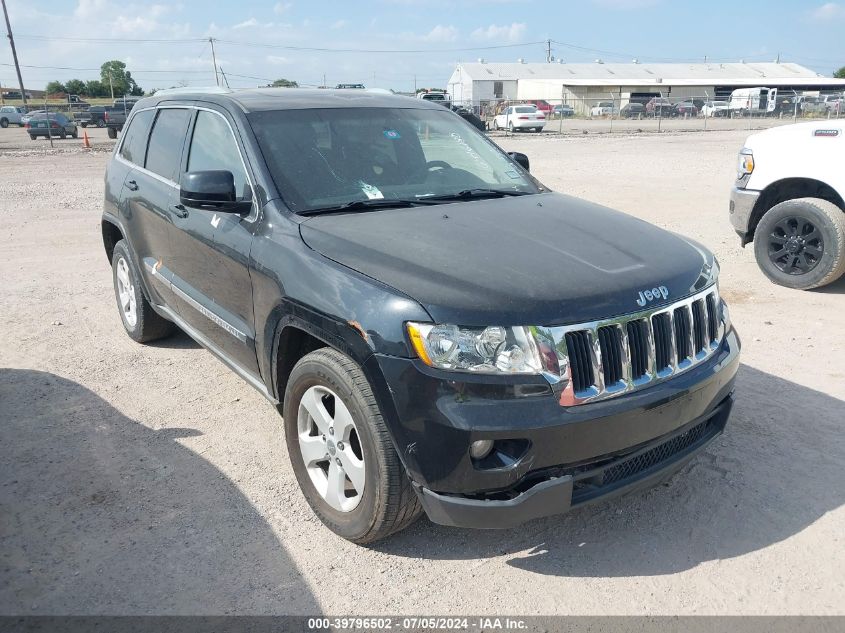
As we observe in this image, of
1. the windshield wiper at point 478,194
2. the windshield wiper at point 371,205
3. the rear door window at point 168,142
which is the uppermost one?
the rear door window at point 168,142

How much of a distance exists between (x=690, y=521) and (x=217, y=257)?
2713 millimetres

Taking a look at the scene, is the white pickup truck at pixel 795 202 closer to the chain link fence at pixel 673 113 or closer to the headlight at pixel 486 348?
the headlight at pixel 486 348

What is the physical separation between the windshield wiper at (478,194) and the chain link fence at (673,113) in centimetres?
3370

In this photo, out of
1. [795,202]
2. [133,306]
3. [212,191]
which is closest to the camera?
[212,191]

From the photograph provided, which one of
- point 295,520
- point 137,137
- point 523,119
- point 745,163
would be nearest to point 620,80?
point 523,119

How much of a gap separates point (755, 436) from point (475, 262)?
7.30 ft

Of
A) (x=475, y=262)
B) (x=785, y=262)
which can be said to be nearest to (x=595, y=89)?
(x=785, y=262)

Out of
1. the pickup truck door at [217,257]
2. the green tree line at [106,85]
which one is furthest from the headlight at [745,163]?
the green tree line at [106,85]

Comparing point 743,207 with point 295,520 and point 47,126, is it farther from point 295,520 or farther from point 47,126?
point 47,126

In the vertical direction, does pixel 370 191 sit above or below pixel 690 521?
above

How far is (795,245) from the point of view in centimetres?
678

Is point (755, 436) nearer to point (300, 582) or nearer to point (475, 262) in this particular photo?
point (475, 262)

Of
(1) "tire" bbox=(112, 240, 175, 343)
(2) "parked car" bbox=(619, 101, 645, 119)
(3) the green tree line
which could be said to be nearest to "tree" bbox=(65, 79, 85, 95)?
(3) the green tree line

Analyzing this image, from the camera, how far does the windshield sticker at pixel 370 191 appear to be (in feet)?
12.2
